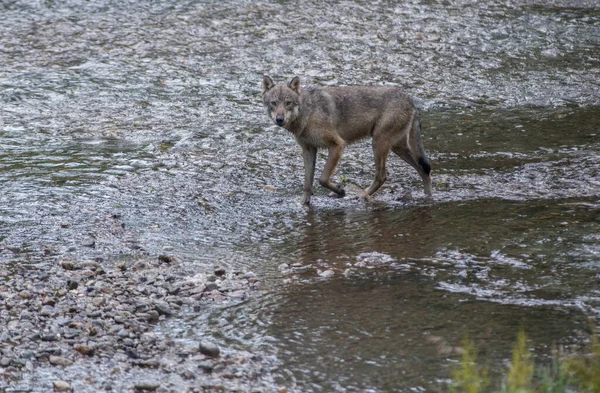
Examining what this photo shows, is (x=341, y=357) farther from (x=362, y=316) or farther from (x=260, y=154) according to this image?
(x=260, y=154)

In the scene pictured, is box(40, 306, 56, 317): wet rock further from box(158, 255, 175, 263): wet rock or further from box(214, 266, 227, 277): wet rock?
box(214, 266, 227, 277): wet rock

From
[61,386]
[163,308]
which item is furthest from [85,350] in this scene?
[163,308]

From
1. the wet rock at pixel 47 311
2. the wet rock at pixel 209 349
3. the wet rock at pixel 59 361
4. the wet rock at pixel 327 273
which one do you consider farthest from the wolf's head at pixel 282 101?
the wet rock at pixel 59 361

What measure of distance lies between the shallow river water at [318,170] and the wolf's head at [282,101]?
104 cm

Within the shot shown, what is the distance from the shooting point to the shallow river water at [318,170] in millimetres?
6445

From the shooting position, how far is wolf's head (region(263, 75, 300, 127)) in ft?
32.3

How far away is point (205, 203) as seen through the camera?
9820 millimetres

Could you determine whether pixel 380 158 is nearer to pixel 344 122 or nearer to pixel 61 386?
pixel 344 122

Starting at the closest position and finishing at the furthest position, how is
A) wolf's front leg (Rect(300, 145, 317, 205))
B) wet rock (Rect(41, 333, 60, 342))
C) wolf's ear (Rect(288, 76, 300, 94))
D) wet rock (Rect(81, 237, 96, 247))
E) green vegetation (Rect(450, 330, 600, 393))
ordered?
green vegetation (Rect(450, 330, 600, 393)), wet rock (Rect(41, 333, 60, 342)), wet rock (Rect(81, 237, 96, 247)), wolf's front leg (Rect(300, 145, 317, 205)), wolf's ear (Rect(288, 76, 300, 94))

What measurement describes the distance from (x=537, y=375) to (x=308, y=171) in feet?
17.2

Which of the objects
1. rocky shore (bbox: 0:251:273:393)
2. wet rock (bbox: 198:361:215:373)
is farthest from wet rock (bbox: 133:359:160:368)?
wet rock (bbox: 198:361:215:373)

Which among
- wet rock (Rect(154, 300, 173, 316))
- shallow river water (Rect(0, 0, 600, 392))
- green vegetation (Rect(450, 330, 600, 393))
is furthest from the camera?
wet rock (Rect(154, 300, 173, 316))

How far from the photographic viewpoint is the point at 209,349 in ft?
19.7

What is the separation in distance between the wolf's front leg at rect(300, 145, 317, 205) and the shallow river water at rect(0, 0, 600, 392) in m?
0.19
